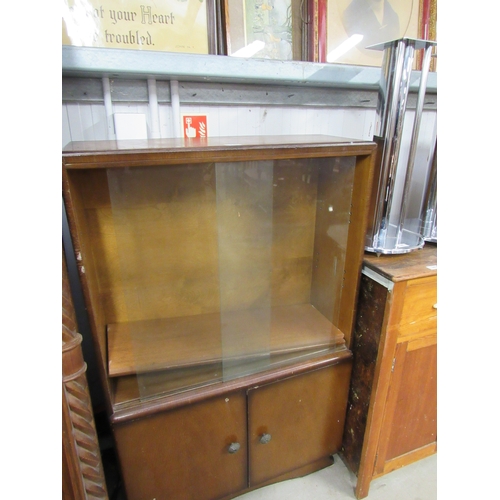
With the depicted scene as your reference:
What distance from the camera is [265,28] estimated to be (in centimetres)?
102

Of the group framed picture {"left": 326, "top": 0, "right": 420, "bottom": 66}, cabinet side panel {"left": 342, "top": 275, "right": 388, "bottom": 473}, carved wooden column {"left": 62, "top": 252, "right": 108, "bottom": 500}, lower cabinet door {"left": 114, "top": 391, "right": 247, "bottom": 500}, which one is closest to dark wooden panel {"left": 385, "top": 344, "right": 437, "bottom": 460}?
cabinet side panel {"left": 342, "top": 275, "right": 388, "bottom": 473}

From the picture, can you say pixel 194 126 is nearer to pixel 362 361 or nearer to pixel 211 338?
pixel 211 338

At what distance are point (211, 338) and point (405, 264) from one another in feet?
2.20

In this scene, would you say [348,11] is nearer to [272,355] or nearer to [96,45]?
[96,45]

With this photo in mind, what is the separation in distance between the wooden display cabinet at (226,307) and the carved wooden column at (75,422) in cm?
8

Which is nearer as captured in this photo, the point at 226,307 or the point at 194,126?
the point at 194,126

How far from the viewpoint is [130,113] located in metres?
1.02

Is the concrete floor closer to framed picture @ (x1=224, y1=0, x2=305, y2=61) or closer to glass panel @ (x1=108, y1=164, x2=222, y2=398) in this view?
glass panel @ (x1=108, y1=164, x2=222, y2=398)

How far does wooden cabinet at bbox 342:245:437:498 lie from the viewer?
978 mm

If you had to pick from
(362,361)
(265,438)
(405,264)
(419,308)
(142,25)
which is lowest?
(265,438)

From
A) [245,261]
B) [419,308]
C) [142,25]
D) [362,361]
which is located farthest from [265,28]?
[362,361]

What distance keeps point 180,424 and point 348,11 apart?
4.66 feet

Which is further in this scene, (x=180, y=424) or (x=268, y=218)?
(x=268, y=218)
